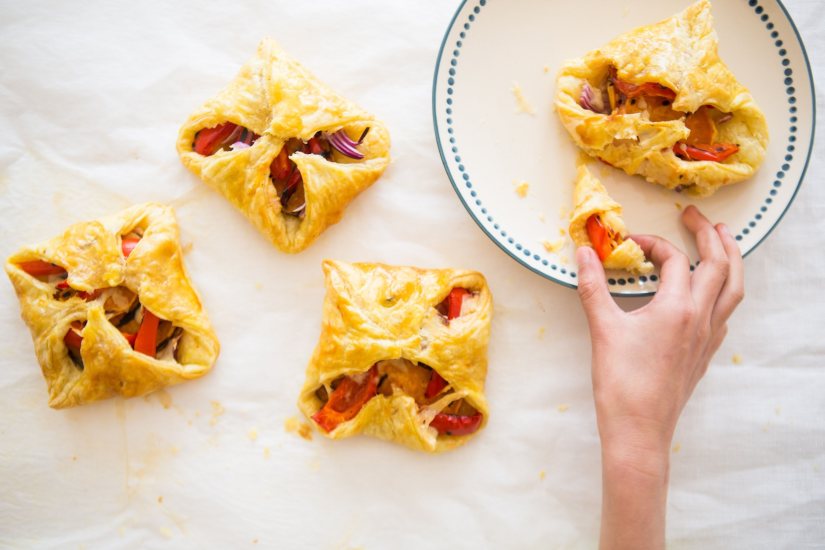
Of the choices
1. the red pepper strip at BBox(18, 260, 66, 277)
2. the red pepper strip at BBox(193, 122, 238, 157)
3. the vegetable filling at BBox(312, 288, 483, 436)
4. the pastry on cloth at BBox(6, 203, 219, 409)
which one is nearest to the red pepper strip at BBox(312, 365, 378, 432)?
the vegetable filling at BBox(312, 288, 483, 436)

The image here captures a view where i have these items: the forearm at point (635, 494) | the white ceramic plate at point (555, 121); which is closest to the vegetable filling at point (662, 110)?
the white ceramic plate at point (555, 121)

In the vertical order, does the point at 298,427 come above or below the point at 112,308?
below

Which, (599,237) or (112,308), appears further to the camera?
(112,308)

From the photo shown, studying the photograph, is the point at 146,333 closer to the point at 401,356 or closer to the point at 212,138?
the point at 212,138

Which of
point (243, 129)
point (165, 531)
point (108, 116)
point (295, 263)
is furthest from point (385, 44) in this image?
point (165, 531)

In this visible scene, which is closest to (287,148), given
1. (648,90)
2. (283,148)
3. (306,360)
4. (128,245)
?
(283,148)

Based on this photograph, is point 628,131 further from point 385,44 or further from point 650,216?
point 385,44
